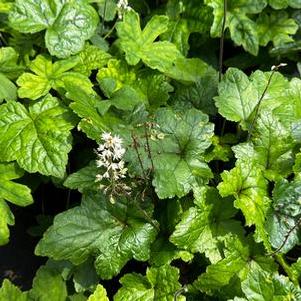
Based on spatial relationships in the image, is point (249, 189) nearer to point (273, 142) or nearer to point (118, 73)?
point (273, 142)

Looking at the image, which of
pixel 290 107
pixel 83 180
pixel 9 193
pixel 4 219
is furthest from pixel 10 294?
pixel 290 107

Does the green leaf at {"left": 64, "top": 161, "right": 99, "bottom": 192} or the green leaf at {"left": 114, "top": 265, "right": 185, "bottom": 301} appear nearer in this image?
the green leaf at {"left": 114, "top": 265, "right": 185, "bottom": 301}

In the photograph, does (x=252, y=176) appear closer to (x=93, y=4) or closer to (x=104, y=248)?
(x=104, y=248)

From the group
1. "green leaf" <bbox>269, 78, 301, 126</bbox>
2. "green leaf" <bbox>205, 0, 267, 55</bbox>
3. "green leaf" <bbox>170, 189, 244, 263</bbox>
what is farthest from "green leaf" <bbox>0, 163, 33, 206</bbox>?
"green leaf" <bbox>205, 0, 267, 55</bbox>

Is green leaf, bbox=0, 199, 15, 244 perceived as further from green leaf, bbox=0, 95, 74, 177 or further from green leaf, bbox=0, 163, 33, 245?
green leaf, bbox=0, 95, 74, 177

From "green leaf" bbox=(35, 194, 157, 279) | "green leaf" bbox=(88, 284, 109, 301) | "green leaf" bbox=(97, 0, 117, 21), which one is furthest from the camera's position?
"green leaf" bbox=(97, 0, 117, 21)

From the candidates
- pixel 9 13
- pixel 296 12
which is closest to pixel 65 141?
pixel 9 13

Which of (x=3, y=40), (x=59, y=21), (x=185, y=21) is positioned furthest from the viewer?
(x=185, y=21)
